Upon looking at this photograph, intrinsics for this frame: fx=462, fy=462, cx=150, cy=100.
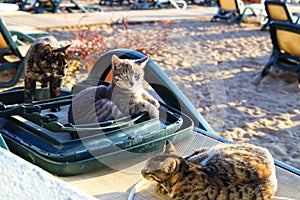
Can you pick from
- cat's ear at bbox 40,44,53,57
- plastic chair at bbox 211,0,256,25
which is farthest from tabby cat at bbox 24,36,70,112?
plastic chair at bbox 211,0,256,25

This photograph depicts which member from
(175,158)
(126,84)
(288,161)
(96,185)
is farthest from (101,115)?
(288,161)

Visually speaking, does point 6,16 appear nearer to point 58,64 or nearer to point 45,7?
point 45,7

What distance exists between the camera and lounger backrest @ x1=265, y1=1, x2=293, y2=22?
8.55 metres

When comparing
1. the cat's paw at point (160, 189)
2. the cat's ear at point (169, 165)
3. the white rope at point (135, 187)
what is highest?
the cat's ear at point (169, 165)

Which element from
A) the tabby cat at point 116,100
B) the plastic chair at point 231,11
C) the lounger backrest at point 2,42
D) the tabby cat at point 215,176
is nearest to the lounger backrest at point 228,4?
the plastic chair at point 231,11

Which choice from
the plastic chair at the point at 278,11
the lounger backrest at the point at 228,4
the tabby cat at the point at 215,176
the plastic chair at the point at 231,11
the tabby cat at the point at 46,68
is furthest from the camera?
the lounger backrest at the point at 228,4

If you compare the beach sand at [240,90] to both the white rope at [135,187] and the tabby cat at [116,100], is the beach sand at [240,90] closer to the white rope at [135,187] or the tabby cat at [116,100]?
the tabby cat at [116,100]

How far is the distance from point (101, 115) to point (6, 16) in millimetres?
8629

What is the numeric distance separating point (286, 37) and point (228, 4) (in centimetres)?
554

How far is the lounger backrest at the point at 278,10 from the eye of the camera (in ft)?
28.0

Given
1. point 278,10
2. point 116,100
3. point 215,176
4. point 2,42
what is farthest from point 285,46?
point 215,176

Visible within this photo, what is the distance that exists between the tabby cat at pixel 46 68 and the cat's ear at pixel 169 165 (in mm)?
1025

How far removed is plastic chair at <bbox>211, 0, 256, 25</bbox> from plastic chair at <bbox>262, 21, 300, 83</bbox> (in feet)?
15.2

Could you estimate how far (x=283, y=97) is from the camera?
19.3 feet
